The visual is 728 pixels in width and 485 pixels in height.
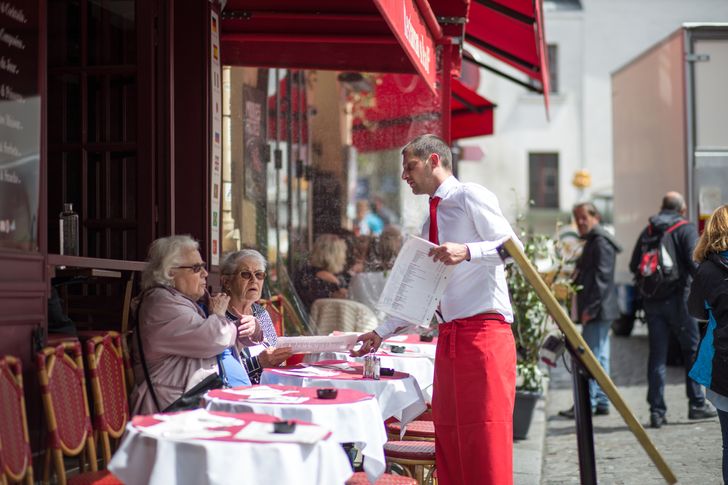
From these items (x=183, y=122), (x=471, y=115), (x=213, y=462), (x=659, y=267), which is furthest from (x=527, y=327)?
(x=213, y=462)

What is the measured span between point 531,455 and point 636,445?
1001 mm

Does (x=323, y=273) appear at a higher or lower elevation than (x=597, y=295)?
higher

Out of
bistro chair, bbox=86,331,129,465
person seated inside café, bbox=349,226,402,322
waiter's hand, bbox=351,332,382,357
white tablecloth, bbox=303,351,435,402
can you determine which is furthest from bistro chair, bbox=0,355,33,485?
person seated inside café, bbox=349,226,402,322

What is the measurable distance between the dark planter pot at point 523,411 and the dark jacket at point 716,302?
2.64m

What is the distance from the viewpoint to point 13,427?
13.5ft

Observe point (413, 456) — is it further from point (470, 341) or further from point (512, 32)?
point (512, 32)

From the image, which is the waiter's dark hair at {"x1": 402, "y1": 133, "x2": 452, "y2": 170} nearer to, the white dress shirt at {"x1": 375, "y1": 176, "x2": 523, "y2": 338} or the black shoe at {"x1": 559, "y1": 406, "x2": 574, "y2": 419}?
the white dress shirt at {"x1": 375, "y1": 176, "x2": 523, "y2": 338}

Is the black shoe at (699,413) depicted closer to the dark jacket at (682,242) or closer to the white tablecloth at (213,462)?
the dark jacket at (682,242)

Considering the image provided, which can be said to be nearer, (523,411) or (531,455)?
(531,455)

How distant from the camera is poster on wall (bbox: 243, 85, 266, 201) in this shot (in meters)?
8.25

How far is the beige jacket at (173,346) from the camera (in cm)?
516

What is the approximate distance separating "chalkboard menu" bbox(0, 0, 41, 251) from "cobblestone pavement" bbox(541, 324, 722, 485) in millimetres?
3656

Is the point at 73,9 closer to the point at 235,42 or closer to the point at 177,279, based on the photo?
the point at 235,42

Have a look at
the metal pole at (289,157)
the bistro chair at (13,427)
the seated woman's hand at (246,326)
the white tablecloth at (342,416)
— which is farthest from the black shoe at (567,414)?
the bistro chair at (13,427)
